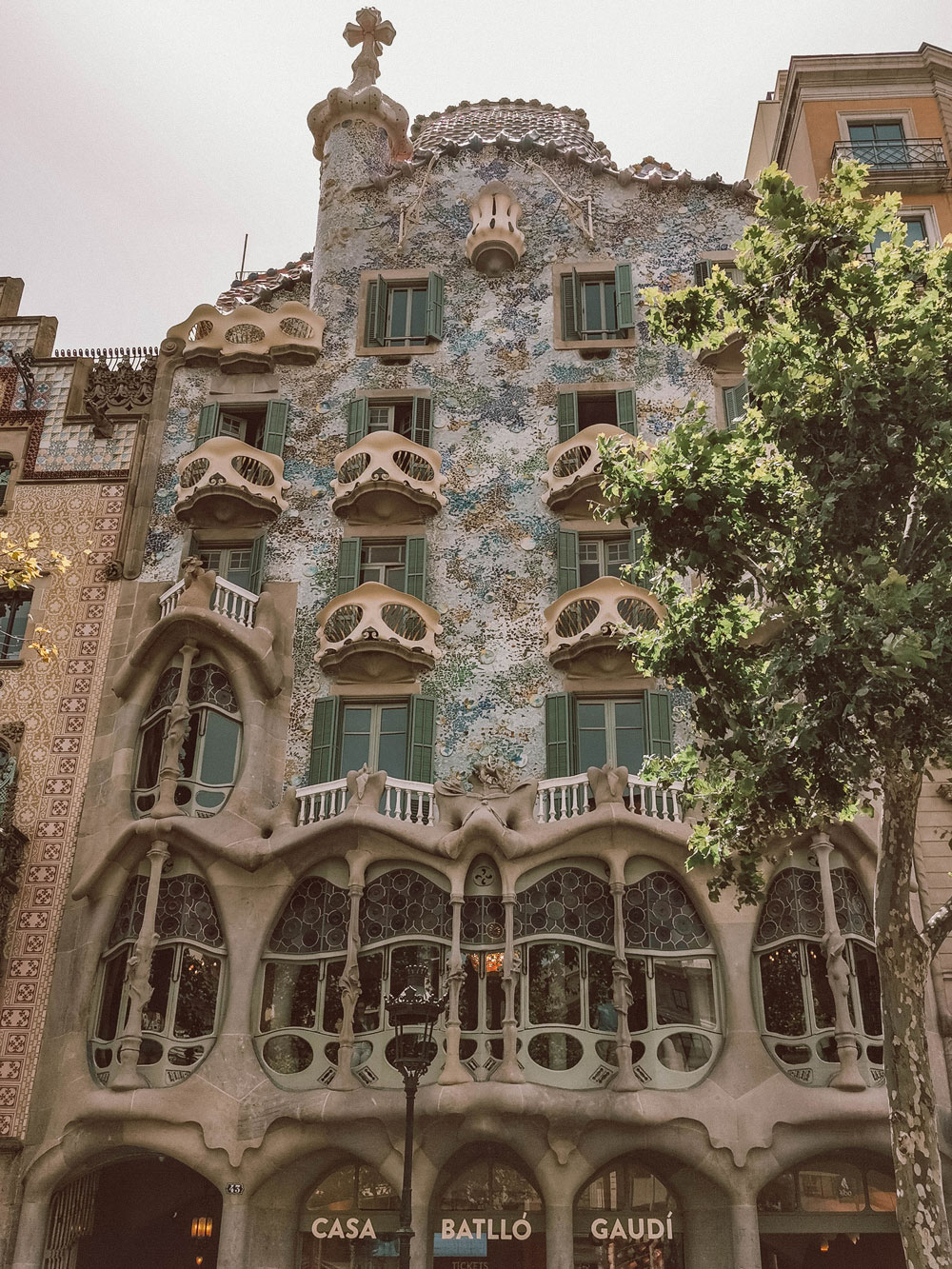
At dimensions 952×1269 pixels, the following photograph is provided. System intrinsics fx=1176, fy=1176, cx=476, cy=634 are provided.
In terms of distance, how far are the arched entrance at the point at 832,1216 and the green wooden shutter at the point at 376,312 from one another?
19.6 metres

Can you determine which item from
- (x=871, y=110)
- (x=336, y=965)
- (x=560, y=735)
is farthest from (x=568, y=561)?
(x=871, y=110)

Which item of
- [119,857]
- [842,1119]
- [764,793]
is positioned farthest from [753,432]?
[119,857]

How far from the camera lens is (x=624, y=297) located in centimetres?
2808

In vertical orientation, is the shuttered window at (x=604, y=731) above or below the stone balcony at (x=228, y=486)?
below

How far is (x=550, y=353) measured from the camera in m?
27.7

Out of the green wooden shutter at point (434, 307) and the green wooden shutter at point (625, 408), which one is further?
the green wooden shutter at point (434, 307)

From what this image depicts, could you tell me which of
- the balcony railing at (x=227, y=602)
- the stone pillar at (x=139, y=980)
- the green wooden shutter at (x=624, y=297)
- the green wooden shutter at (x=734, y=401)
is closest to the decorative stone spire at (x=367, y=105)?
the green wooden shutter at (x=624, y=297)

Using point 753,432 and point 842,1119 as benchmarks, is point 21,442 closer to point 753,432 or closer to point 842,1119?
point 753,432

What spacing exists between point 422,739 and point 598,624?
409 centimetres

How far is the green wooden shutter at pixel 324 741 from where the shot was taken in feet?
74.2

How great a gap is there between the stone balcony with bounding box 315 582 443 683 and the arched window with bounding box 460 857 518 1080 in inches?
186

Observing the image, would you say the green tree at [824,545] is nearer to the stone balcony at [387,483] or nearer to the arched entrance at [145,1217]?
the stone balcony at [387,483]

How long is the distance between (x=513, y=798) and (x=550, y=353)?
11.7 metres

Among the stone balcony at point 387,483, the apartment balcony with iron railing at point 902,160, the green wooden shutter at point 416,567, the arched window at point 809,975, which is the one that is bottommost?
the arched window at point 809,975
